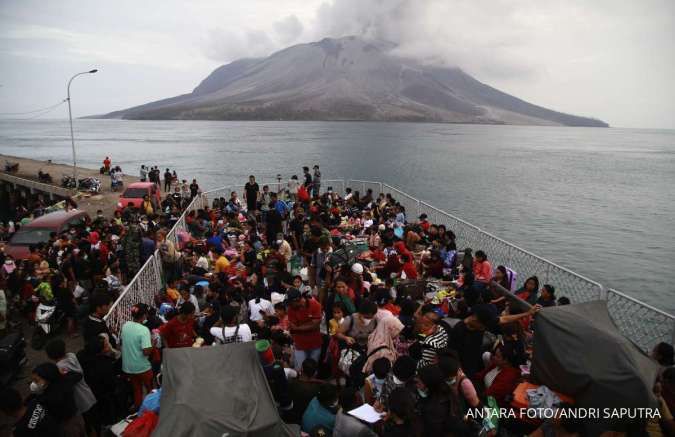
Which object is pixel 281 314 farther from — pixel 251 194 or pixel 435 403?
pixel 251 194

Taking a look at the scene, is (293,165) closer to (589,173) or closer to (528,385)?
(589,173)

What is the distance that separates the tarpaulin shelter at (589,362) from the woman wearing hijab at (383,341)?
165 cm

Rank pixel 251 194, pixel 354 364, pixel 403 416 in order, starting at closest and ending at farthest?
1. pixel 403 416
2. pixel 354 364
3. pixel 251 194

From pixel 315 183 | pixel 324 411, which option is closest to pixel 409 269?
pixel 324 411

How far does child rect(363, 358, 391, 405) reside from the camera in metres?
4.66

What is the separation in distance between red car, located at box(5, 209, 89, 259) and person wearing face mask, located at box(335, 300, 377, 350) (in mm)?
11320

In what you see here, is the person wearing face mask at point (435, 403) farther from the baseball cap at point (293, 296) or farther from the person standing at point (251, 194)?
the person standing at point (251, 194)

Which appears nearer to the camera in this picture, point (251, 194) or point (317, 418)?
point (317, 418)

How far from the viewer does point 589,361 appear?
422cm

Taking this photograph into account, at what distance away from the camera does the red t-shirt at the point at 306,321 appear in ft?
20.4

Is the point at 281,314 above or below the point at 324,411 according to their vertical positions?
below

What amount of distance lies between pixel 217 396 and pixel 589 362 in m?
3.62

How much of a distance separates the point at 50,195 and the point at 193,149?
66224 millimetres

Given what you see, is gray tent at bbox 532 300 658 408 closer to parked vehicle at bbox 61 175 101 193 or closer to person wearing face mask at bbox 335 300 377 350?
person wearing face mask at bbox 335 300 377 350
